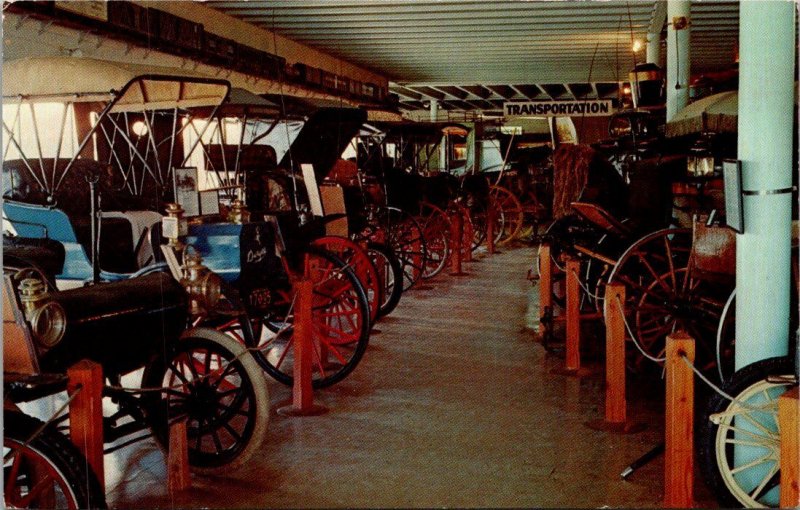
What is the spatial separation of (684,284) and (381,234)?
504cm

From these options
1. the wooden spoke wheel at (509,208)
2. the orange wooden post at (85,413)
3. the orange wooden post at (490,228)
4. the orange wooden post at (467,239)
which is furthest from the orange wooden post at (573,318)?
the wooden spoke wheel at (509,208)

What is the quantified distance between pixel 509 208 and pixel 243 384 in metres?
12.3

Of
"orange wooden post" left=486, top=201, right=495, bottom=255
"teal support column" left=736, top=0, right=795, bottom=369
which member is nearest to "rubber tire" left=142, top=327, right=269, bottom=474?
"teal support column" left=736, top=0, right=795, bottom=369

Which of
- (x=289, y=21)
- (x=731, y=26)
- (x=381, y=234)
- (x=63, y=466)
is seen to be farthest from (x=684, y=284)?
(x=731, y=26)

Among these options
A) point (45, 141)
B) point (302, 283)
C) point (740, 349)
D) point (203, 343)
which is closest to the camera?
point (740, 349)

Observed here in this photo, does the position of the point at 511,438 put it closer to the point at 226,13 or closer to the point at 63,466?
the point at 63,466

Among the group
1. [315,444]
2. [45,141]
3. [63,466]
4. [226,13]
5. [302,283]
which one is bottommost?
[315,444]

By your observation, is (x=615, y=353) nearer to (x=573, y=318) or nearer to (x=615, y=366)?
(x=615, y=366)

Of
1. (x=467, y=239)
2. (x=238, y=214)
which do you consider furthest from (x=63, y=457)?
(x=467, y=239)

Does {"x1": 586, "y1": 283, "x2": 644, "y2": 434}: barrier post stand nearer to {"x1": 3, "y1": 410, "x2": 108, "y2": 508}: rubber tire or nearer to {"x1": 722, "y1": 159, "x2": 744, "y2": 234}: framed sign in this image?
{"x1": 722, "y1": 159, "x2": 744, "y2": 234}: framed sign

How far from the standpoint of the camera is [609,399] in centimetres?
504

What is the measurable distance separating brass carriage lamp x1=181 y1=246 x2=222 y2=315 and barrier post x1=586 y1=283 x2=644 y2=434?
7.53 ft

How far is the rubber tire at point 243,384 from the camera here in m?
4.14

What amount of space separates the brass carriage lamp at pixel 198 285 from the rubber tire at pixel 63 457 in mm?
1487
